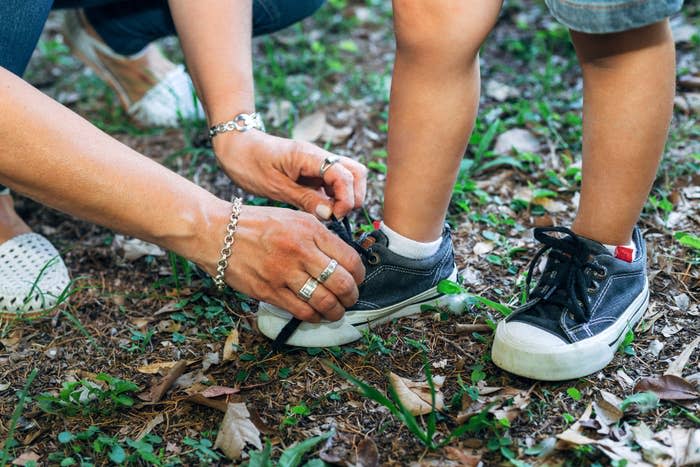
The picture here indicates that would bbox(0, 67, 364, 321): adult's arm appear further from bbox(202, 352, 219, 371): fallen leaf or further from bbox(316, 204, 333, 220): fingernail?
bbox(202, 352, 219, 371): fallen leaf

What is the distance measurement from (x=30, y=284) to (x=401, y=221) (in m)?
0.99

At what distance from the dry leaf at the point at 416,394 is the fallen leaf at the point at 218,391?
13.2 inches

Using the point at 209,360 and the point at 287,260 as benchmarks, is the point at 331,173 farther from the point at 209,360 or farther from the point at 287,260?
the point at 209,360

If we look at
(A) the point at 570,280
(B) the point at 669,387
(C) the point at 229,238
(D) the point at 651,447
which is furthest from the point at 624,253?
(C) the point at 229,238

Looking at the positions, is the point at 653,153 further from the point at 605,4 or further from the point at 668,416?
the point at 668,416

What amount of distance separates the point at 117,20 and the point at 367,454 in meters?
1.81

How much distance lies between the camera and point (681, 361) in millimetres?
1460

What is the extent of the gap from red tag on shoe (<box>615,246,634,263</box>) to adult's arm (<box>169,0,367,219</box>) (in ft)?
1.86

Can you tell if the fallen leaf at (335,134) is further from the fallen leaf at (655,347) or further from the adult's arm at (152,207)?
the fallen leaf at (655,347)

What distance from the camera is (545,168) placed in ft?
7.42

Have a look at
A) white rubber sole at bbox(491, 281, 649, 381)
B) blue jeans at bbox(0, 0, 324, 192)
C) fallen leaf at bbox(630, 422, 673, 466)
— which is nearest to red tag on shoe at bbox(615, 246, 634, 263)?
white rubber sole at bbox(491, 281, 649, 381)

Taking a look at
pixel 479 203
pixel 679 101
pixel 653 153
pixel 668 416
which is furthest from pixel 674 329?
pixel 679 101

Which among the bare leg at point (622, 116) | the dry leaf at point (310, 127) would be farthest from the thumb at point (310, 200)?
the dry leaf at point (310, 127)

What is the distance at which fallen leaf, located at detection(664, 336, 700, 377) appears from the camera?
1440 mm
